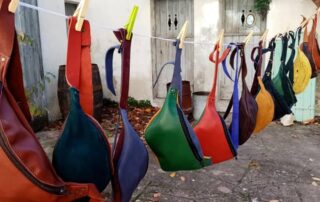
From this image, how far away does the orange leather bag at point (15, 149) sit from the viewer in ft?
2.22

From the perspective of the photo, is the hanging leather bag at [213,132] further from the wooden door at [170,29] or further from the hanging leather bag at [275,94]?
the wooden door at [170,29]

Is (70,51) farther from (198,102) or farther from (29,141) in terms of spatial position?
(198,102)

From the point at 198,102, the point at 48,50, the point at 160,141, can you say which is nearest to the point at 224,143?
the point at 160,141

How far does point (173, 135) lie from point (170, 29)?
13.9ft

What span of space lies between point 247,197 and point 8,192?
7.36 feet

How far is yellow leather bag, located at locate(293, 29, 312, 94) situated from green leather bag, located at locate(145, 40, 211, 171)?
1312 mm

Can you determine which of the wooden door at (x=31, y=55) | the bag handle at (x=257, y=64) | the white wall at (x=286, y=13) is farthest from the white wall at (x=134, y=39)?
the bag handle at (x=257, y=64)

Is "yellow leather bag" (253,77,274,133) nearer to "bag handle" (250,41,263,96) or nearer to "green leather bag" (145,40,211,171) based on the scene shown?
"bag handle" (250,41,263,96)

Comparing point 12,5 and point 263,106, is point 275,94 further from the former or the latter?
point 12,5

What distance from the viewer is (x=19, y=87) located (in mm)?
782

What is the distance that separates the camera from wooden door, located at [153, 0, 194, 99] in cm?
512

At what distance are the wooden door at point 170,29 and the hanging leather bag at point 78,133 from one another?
447 cm

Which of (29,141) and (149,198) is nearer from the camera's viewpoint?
(29,141)

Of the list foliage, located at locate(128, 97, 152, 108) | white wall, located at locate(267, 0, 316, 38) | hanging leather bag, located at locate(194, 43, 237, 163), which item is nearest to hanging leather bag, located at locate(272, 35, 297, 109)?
hanging leather bag, located at locate(194, 43, 237, 163)
